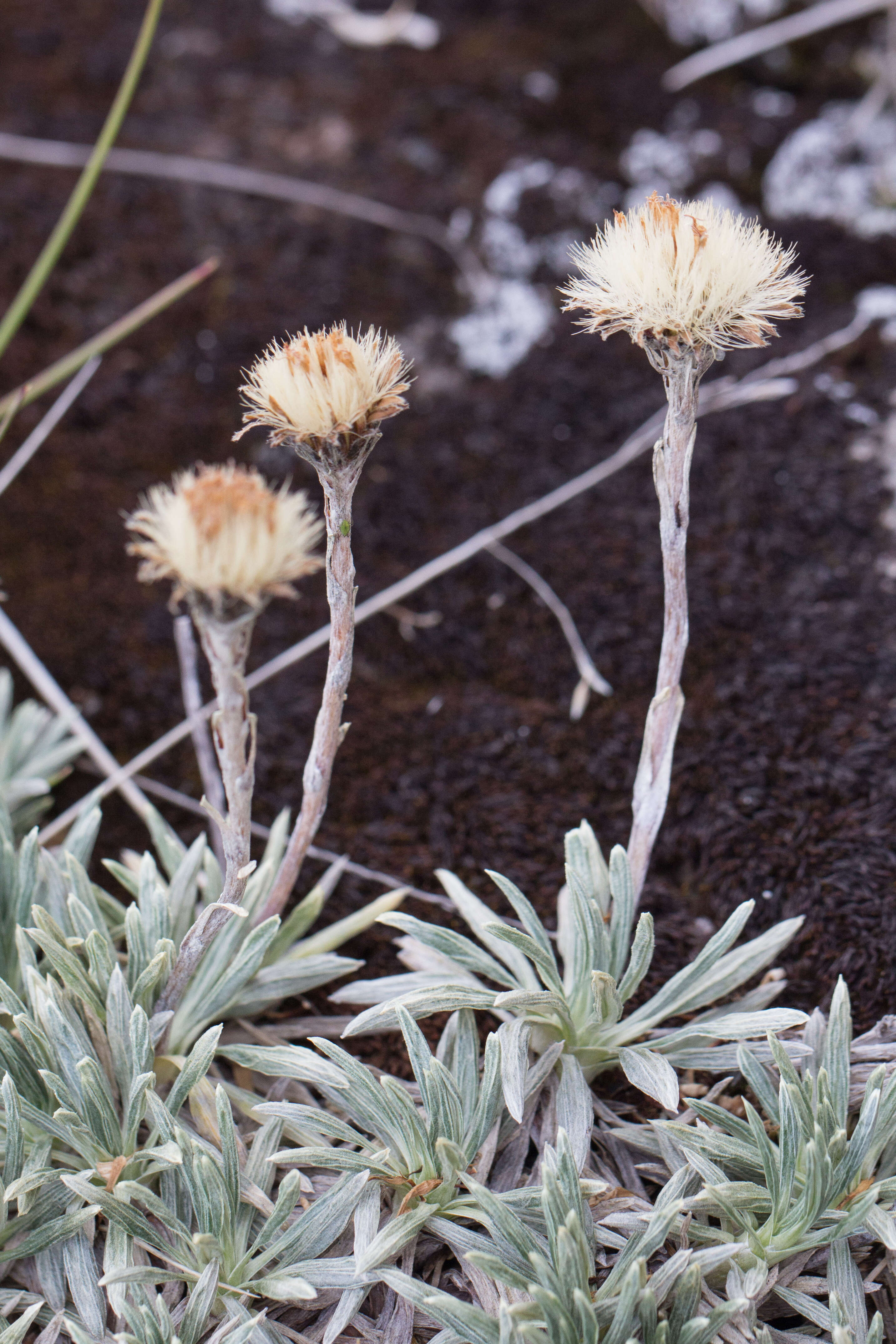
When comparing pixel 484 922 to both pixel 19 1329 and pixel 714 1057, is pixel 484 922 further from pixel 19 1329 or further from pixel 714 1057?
pixel 19 1329

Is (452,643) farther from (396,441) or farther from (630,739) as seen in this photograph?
(396,441)

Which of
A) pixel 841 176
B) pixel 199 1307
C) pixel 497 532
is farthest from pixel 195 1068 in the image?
pixel 841 176

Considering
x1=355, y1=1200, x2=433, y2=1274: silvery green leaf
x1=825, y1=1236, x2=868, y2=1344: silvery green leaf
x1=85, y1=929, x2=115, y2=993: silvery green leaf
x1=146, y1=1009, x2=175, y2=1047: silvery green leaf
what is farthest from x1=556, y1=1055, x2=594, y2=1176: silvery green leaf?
x1=85, y1=929, x2=115, y2=993: silvery green leaf

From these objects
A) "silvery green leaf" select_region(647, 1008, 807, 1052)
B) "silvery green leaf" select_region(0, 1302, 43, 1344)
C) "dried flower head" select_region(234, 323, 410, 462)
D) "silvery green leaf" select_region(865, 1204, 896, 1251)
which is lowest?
"silvery green leaf" select_region(0, 1302, 43, 1344)

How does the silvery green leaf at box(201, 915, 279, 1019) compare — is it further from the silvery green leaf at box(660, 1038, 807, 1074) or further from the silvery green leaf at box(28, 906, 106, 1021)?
the silvery green leaf at box(660, 1038, 807, 1074)

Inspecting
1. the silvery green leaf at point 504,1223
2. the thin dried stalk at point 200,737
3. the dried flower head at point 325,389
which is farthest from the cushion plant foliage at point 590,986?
the dried flower head at point 325,389

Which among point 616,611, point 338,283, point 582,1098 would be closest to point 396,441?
point 338,283
